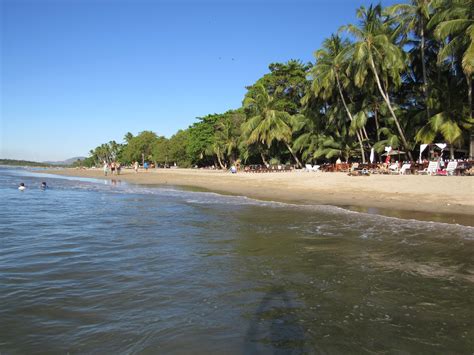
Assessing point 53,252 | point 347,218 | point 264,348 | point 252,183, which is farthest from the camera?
point 252,183

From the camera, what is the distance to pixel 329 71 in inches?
1217

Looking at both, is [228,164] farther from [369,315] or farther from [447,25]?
[369,315]

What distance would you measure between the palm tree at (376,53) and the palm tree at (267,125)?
10.4 m

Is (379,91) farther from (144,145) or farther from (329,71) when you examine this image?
(144,145)

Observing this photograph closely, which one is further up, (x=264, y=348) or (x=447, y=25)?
(x=447, y=25)

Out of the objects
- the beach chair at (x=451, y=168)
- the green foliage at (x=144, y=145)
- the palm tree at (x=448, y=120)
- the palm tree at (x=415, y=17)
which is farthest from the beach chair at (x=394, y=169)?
the green foliage at (x=144, y=145)

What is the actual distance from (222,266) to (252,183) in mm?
19787

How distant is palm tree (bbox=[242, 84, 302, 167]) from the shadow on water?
33.0 m

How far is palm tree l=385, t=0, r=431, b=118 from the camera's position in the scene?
79.6ft

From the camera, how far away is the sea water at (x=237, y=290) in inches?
134

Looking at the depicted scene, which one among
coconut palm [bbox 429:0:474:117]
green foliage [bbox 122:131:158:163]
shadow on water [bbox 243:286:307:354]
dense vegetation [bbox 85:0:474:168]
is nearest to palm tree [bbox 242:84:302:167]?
dense vegetation [bbox 85:0:474:168]

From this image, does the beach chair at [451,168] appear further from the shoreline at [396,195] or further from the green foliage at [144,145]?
the green foliage at [144,145]

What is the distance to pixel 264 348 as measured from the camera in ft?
10.7

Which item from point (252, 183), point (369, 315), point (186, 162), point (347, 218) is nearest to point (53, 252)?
point (369, 315)
